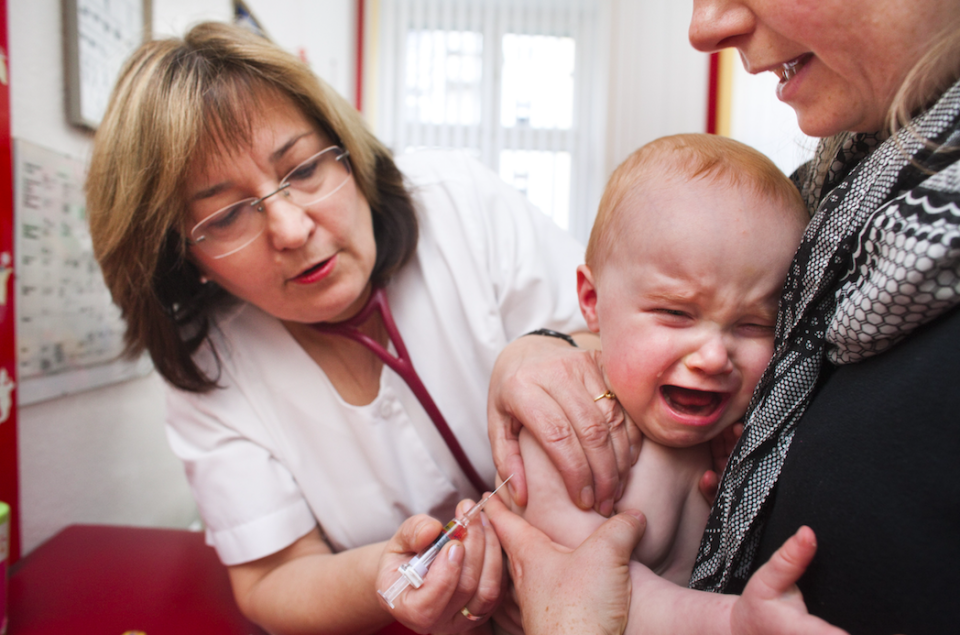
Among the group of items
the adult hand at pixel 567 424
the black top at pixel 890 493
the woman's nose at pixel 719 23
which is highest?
the woman's nose at pixel 719 23

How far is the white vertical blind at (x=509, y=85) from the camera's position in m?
5.09

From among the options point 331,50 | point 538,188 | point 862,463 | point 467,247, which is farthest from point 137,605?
point 538,188

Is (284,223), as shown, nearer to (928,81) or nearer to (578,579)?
(578,579)

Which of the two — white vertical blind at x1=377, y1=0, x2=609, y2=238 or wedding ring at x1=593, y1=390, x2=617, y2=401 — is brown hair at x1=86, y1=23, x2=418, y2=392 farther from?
white vertical blind at x1=377, y1=0, x2=609, y2=238

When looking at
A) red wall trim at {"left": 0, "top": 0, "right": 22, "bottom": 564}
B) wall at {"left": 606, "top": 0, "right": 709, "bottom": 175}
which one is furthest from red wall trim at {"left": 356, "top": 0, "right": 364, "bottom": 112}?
red wall trim at {"left": 0, "top": 0, "right": 22, "bottom": 564}

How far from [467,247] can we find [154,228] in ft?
2.40

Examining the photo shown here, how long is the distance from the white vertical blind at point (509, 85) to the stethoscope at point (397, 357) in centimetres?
400

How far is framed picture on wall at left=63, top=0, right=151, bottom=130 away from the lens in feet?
4.98

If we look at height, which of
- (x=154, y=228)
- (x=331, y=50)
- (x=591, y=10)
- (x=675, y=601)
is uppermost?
(x=591, y=10)

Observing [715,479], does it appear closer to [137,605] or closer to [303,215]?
[303,215]

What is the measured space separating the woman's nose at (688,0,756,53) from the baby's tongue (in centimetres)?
53

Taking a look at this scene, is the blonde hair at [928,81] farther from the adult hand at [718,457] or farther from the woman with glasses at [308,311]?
the woman with glasses at [308,311]

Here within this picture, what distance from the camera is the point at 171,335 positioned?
1.28 metres

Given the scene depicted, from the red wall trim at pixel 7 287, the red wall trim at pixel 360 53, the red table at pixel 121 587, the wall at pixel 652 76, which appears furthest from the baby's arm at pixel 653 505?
the red wall trim at pixel 360 53
